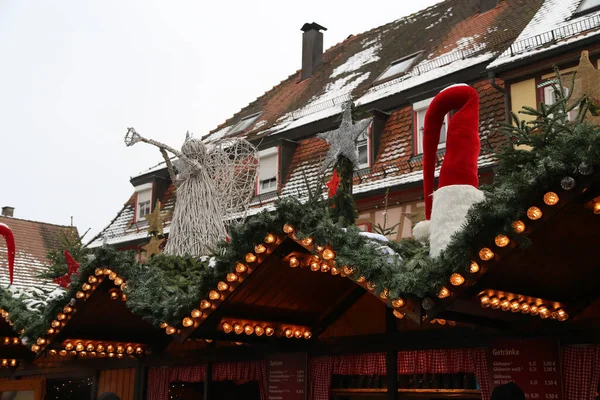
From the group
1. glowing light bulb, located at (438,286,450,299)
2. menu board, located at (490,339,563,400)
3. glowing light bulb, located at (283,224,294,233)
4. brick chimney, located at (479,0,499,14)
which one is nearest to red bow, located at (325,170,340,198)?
glowing light bulb, located at (283,224,294,233)

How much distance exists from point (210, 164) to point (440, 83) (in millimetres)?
6397

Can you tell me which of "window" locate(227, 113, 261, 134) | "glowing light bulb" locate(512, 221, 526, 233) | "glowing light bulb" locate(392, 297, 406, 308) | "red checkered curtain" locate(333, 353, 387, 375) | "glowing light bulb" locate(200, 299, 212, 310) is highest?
"window" locate(227, 113, 261, 134)

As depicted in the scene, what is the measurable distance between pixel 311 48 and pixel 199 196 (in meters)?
14.2

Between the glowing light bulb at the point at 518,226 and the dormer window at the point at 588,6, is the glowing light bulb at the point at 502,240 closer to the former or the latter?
the glowing light bulb at the point at 518,226

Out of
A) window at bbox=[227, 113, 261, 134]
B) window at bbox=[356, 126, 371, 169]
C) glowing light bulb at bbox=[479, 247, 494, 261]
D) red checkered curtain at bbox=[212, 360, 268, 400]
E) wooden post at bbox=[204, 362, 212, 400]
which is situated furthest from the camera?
window at bbox=[227, 113, 261, 134]

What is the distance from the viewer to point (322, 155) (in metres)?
18.3

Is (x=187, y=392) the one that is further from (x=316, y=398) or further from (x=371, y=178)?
(x=371, y=178)

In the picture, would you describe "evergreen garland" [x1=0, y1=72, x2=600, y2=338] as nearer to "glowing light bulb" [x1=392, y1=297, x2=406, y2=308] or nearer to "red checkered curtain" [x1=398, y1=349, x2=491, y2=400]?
"glowing light bulb" [x1=392, y1=297, x2=406, y2=308]

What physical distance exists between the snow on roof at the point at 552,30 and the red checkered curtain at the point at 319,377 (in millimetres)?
7633

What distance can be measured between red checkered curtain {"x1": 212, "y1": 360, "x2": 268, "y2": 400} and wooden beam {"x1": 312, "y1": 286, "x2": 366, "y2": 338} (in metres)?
1.14

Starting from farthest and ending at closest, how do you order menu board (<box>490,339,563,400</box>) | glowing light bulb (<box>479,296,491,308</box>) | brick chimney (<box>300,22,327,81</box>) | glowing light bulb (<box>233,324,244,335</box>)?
brick chimney (<box>300,22,327,81</box>)
glowing light bulb (<box>233,324,244,335</box>)
menu board (<box>490,339,563,400</box>)
glowing light bulb (<box>479,296,491,308</box>)

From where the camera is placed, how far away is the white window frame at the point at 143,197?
77.2 feet

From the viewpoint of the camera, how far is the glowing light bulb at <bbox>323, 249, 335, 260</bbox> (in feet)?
24.6

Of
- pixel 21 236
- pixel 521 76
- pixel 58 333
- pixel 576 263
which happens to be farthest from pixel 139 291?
pixel 21 236
